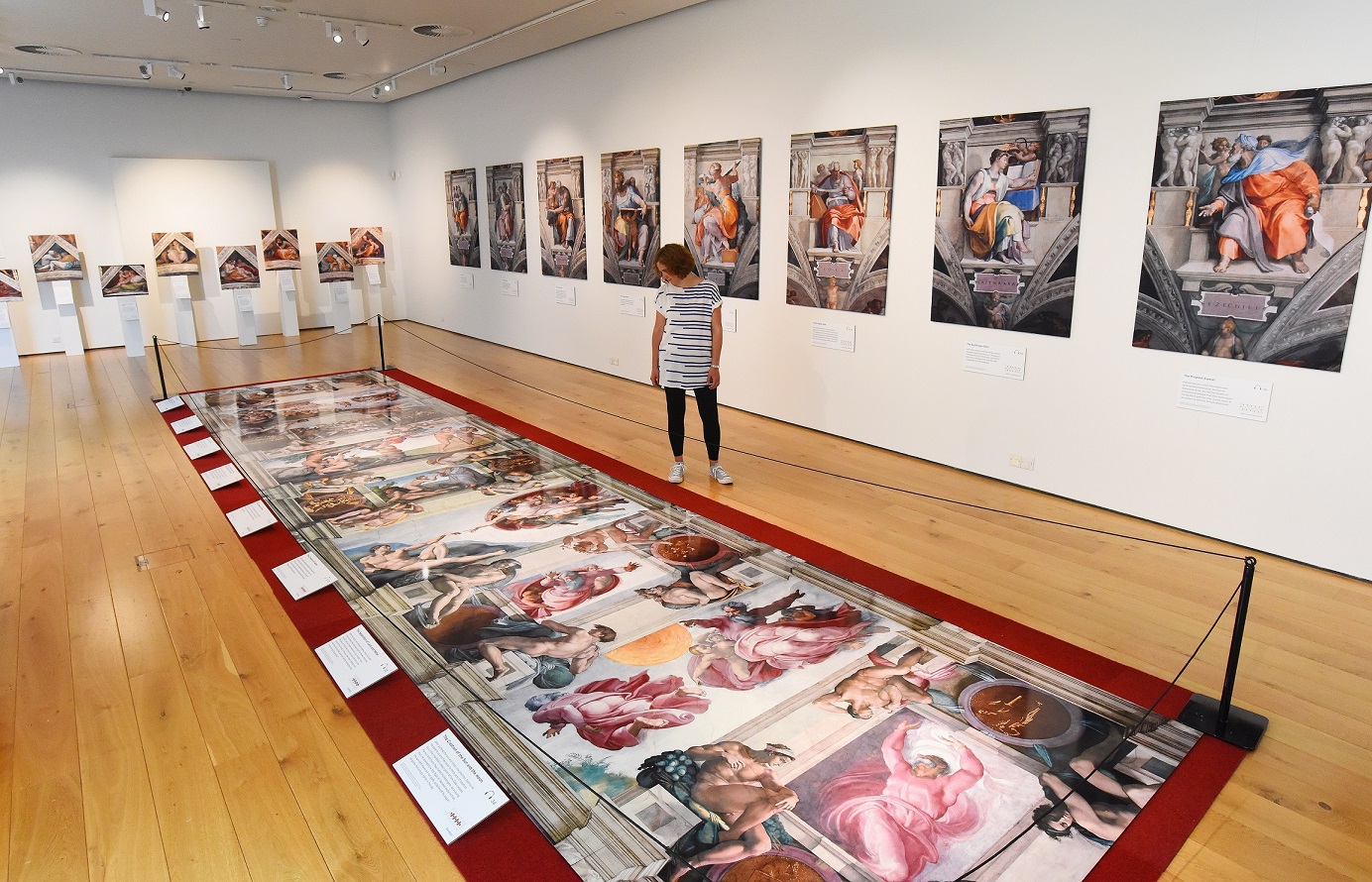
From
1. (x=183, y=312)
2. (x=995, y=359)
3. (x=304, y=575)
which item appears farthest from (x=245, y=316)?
(x=995, y=359)

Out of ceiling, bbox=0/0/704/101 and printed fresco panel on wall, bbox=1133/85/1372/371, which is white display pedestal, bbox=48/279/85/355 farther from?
printed fresco panel on wall, bbox=1133/85/1372/371

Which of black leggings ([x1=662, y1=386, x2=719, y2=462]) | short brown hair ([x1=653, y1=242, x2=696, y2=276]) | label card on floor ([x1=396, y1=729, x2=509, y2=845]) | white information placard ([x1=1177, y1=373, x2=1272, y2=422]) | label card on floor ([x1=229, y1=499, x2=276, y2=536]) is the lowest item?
label card on floor ([x1=396, y1=729, x2=509, y2=845])

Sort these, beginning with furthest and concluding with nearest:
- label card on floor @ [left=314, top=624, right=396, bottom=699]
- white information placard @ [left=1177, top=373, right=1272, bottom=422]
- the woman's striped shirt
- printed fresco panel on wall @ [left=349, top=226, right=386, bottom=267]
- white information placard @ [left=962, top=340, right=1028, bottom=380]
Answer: printed fresco panel on wall @ [left=349, top=226, right=386, bottom=267] < white information placard @ [left=962, top=340, right=1028, bottom=380] < the woman's striped shirt < white information placard @ [left=1177, top=373, right=1272, bottom=422] < label card on floor @ [left=314, top=624, right=396, bottom=699]

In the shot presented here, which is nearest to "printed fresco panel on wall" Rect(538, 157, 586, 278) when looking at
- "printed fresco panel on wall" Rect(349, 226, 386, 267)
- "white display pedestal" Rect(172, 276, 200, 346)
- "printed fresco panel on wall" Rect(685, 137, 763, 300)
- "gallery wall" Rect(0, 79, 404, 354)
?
"printed fresco panel on wall" Rect(685, 137, 763, 300)

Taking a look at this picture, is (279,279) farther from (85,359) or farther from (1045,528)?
(1045,528)

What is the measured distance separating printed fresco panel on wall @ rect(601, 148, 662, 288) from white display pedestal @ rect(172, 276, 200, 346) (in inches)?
307

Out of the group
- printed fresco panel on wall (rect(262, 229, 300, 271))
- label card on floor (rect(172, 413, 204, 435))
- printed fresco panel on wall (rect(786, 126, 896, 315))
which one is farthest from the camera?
printed fresco panel on wall (rect(262, 229, 300, 271))

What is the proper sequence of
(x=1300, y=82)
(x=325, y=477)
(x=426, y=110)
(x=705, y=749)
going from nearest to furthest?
(x=705, y=749) → (x=1300, y=82) → (x=325, y=477) → (x=426, y=110)

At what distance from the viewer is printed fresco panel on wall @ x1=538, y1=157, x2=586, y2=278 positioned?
1088 cm

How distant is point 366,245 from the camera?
1580cm

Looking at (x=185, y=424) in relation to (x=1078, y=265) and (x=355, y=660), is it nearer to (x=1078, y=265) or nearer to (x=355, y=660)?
(x=355, y=660)

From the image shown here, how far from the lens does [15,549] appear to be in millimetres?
5484

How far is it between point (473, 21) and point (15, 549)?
6.92m

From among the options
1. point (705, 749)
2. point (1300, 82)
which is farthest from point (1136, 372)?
point (705, 749)
